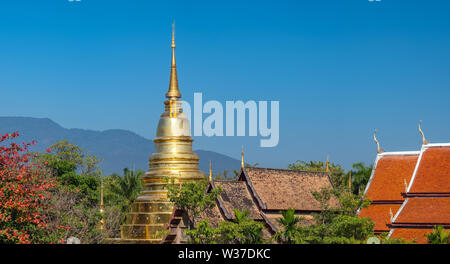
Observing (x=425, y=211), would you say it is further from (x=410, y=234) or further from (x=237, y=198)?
(x=237, y=198)

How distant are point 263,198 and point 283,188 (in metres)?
1.86

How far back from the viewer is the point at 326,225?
29.1 meters

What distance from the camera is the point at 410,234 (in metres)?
29.1

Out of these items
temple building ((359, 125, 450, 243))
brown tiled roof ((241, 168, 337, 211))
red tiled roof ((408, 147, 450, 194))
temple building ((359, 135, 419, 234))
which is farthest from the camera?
brown tiled roof ((241, 168, 337, 211))

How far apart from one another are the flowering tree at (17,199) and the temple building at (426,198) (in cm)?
1537

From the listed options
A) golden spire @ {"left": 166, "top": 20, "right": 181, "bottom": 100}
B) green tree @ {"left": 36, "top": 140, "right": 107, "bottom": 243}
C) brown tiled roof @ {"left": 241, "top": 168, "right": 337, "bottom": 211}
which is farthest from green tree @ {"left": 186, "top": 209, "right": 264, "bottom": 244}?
golden spire @ {"left": 166, "top": 20, "right": 181, "bottom": 100}

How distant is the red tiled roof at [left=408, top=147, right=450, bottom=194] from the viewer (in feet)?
101

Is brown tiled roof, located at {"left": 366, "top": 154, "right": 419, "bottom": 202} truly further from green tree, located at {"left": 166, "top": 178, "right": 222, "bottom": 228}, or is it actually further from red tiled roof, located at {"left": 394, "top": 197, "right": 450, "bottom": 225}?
green tree, located at {"left": 166, "top": 178, "right": 222, "bottom": 228}

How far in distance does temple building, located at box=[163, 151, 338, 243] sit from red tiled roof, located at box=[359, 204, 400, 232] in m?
2.18

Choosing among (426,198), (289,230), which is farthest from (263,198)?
(426,198)
